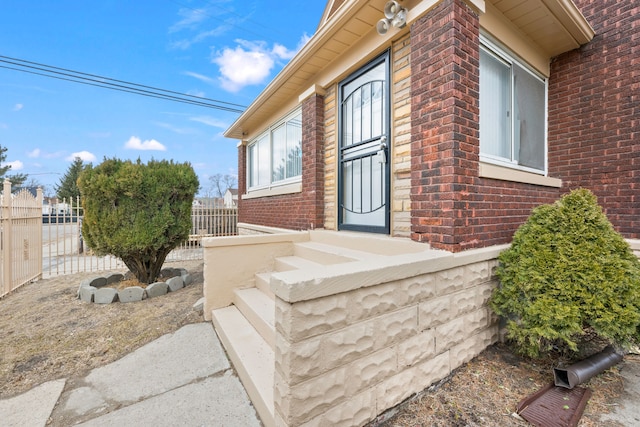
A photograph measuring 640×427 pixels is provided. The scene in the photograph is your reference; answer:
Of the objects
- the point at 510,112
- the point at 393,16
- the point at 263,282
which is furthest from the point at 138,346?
the point at 510,112

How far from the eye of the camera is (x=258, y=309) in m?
3.20

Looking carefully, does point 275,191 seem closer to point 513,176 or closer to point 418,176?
point 418,176

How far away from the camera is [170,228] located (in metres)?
5.11

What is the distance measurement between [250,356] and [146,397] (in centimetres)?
85

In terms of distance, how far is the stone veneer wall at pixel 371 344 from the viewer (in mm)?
1683

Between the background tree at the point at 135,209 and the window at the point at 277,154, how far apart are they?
81.4 inches

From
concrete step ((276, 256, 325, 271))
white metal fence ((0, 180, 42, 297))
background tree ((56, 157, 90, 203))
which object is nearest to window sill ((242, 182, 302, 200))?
concrete step ((276, 256, 325, 271))

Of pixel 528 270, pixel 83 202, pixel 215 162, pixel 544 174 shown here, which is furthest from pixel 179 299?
pixel 215 162

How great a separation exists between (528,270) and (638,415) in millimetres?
1182

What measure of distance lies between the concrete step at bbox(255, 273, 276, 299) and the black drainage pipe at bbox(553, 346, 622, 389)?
9.46 feet

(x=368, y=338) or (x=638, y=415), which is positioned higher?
(x=368, y=338)

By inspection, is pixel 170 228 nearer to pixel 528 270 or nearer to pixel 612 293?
pixel 528 270

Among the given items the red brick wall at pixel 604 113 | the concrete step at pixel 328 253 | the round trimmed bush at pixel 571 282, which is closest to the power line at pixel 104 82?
the concrete step at pixel 328 253

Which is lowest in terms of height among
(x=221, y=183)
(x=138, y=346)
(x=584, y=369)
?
(x=138, y=346)
